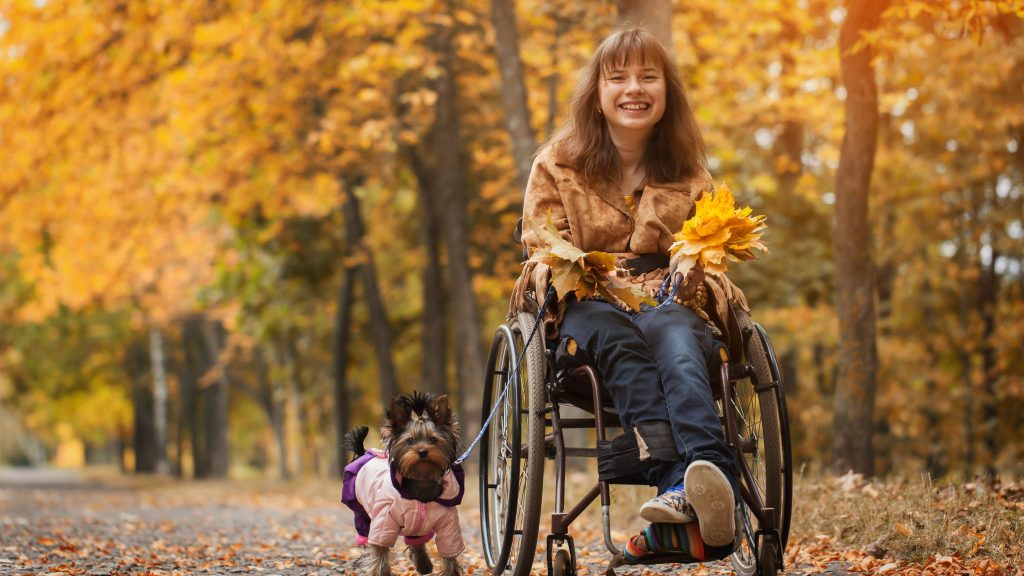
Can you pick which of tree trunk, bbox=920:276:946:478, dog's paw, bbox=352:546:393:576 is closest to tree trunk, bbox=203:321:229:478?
tree trunk, bbox=920:276:946:478

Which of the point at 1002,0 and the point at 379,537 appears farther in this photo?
the point at 1002,0

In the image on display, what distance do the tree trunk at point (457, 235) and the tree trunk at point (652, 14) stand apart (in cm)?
556

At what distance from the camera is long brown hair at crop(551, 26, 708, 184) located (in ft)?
13.8

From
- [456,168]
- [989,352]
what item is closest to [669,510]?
[456,168]

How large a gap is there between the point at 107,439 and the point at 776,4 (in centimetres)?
4670

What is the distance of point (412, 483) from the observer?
4152mm

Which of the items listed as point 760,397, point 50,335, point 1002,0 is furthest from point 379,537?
point 50,335

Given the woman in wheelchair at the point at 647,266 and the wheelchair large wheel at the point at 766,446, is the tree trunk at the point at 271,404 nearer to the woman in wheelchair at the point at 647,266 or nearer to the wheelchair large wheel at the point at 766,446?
the woman in wheelchair at the point at 647,266

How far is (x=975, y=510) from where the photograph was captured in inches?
188

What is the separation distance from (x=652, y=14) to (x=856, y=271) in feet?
6.78

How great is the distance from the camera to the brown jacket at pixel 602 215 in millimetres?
4055

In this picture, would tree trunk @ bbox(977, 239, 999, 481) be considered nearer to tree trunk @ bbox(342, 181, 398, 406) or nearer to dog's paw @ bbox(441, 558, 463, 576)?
tree trunk @ bbox(342, 181, 398, 406)

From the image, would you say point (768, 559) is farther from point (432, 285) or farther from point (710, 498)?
point (432, 285)

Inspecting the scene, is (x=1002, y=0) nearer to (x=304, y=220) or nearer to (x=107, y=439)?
(x=304, y=220)
